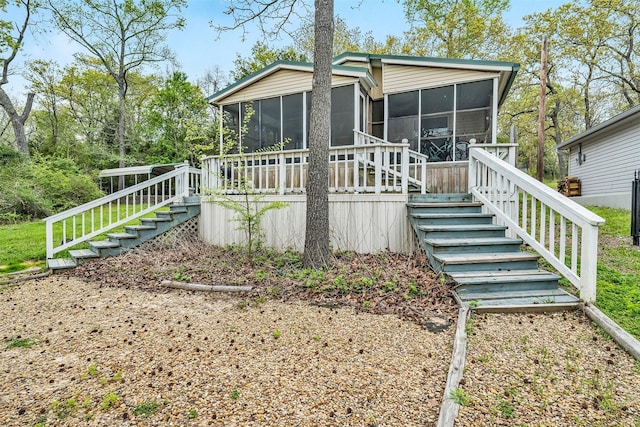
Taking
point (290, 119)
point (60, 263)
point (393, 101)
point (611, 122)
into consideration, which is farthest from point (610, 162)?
point (60, 263)

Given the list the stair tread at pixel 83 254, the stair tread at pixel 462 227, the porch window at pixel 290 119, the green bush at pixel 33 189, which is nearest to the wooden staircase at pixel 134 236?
the stair tread at pixel 83 254

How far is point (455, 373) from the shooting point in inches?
89.4

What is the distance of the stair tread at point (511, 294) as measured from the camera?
11.7 feet

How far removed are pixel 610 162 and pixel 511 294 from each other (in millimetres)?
10765

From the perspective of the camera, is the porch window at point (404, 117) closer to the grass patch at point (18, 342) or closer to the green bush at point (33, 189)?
the grass patch at point (18, 342)

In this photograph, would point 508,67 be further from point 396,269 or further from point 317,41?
point 396,269

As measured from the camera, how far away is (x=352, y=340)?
2.87 m

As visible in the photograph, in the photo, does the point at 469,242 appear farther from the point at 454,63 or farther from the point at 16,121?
the point at 16,121

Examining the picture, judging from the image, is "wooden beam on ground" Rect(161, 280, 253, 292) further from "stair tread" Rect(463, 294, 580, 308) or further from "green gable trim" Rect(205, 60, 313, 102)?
"green gable trim" Rect(205, 60, 313, 102)

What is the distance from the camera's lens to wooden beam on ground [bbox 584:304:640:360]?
255 cm

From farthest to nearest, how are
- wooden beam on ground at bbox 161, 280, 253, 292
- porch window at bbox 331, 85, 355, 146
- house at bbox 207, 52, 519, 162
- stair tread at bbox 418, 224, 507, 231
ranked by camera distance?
porch window at bbox 331, 85, 355, 146 → house at bbox 207, 52, 519, 162 → stair tread at bbox 418, 224, 507, 231 → wooden beam on ground at bbox 161, 280, 253, 292

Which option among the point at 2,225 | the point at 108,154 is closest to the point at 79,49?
the point at 108,154

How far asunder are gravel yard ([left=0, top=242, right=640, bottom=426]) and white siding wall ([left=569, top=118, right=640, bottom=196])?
959 centimetres

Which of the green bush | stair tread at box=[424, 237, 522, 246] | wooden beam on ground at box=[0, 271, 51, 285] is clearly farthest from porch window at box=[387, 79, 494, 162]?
the green bush
